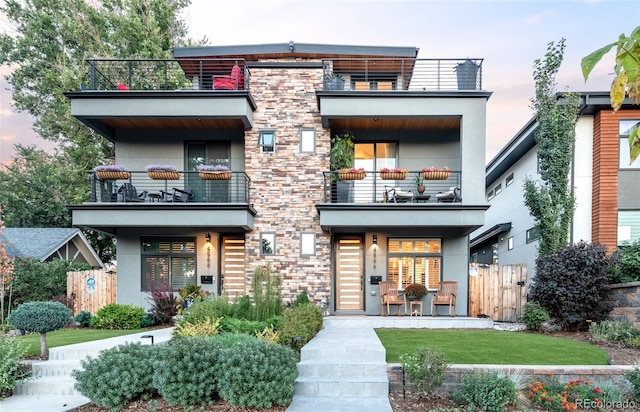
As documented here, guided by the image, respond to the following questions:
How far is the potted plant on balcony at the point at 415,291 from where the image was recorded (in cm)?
1225

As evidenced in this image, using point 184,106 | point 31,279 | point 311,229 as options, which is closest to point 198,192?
point 184,106

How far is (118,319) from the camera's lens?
1148 centimetres

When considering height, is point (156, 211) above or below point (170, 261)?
above

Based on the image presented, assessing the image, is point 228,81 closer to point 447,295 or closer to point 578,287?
point 447,295

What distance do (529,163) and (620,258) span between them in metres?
6.45

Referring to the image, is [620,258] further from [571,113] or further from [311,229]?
[311,229]

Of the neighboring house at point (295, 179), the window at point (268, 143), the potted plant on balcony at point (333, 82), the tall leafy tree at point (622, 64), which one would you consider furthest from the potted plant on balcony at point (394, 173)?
the tall leafy tree at point (622, 64)

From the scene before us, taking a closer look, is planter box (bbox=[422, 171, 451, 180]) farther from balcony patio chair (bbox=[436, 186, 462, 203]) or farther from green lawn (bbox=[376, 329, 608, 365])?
green lawn (bbox=[376, 329, 608, 365])

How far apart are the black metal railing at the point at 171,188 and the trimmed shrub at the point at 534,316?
9.08 metres

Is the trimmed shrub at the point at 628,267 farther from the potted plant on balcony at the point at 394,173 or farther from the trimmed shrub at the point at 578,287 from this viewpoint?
the potted plant on balcony at the point at 394,173

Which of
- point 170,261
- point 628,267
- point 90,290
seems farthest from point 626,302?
point 90,290

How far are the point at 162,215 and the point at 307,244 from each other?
4655 mm

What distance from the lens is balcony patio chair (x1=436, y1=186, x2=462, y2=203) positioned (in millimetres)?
12383

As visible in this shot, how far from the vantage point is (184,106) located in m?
12.6
